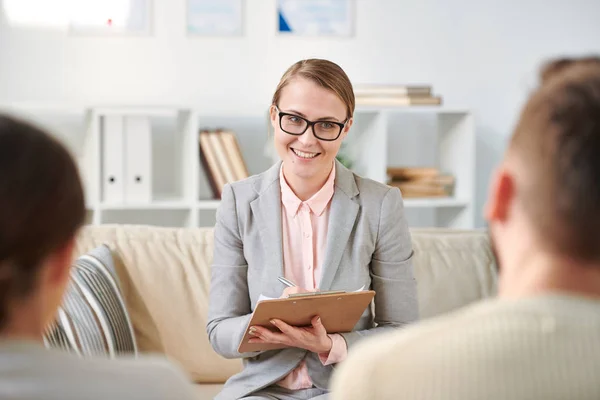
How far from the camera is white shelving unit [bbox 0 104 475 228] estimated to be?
3797 millimetres

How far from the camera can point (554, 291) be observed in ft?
2.82

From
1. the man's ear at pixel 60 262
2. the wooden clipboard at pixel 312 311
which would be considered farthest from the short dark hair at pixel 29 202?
the wooden clipboard at pixel 312 311

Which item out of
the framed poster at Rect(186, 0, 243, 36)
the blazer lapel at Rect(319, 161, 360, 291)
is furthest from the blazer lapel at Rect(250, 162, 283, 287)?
the framed poster at Rect(186, 0, 243, 36)

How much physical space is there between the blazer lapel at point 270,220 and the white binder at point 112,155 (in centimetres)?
174

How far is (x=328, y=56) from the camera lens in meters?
4.24

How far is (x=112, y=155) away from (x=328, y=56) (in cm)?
120

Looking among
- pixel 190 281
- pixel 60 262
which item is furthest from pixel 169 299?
pixel 60 262

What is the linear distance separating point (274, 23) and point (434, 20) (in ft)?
2.69

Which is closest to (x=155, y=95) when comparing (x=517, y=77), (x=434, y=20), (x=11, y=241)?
(x=434, y=20)

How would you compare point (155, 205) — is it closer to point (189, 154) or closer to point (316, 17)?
point (189, 154)

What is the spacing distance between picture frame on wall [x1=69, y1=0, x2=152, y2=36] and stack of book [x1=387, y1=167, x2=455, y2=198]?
137cm

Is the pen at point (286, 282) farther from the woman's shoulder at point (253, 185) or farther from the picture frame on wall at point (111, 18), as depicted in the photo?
the picture frame on wall at point (111, 18)

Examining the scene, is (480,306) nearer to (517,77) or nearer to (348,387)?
(348,387)

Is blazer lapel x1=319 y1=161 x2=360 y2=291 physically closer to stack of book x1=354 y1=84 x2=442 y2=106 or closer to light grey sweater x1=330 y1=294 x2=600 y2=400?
light grey sweater x1=330 y1=294 x2=600 y2=400
